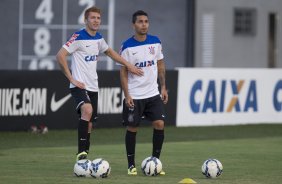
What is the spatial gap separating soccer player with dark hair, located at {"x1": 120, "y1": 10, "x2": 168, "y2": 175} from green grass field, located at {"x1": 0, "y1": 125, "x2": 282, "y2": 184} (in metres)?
0.54

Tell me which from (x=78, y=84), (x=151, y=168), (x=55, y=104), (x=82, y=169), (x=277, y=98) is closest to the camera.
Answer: (x=82, y=169)

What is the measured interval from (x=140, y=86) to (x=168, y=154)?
3.83 m

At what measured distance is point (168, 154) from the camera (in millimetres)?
19078

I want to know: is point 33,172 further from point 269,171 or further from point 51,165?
point 269,171

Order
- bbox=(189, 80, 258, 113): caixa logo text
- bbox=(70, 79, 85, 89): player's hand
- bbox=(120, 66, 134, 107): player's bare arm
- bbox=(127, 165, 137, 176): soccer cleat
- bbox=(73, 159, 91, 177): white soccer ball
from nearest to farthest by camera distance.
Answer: bbox=(73, 159, 91, 177): white soccer ball
bbox=(127, 165, 137, 176): soccer cleat
bbox=(120, 66, 134, 107): player's bare arm
bbox=(70, 79, 85, 89): player's hand
bbox=(189, 80, 258, 113): caixa logo text

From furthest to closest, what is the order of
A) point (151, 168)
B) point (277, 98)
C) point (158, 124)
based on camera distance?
point (277, 98)
point (158, 124)
point (151, 168)

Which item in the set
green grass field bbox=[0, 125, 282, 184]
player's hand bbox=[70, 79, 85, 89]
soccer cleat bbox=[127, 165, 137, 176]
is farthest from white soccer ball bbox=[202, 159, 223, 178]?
player's hand bbox=[70, 79, 85, 89]

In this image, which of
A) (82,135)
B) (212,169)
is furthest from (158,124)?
(82,135)

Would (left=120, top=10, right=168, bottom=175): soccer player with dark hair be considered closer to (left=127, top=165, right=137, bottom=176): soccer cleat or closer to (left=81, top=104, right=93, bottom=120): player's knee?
(left=127, top=165, right=137, bottom=176): soccer cleat

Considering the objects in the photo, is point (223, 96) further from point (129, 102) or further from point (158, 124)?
point (129, 102)

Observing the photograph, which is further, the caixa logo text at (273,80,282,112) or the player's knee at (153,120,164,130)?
the caixa logo text at (273,80,282,112)

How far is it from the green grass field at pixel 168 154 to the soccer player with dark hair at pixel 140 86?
537 millimetres

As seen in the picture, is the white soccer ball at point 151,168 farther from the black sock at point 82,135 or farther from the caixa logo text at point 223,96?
the caixa logo text at point 223,96

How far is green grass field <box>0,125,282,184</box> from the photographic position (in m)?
14.8
